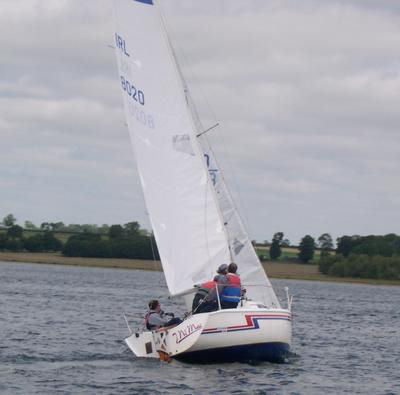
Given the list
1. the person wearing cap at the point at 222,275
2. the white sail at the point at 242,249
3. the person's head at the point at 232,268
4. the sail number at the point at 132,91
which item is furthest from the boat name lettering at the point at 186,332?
the sail number at the point at 132,91

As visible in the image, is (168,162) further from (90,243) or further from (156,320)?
(90,243)

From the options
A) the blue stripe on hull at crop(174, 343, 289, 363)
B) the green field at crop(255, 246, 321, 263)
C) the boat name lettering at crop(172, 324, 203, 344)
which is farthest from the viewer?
the green field at crop(255, 246, 321, 263)

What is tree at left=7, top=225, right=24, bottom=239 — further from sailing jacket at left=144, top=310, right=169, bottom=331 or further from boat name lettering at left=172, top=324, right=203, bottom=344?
boat name lettering at left=172, top=324, right=203, bottom=344

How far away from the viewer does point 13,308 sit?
162ft

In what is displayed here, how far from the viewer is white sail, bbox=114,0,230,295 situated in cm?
2769

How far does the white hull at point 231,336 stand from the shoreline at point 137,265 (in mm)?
100320

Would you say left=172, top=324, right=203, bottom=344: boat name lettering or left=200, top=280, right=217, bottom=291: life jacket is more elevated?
left=200, top=280, right=217, bottom=291: life jacket

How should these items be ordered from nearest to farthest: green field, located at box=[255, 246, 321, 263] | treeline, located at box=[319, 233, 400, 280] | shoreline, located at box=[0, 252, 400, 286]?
shoreline, located at box=[0, 252, 400, 286] < treeline, located at box=[319, 233, 400, 280] < green field, located at box=[255, 246, 321, 263]

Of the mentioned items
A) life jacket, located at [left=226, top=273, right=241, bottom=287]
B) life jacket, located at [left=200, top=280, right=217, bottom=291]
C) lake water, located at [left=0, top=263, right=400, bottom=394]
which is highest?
life jacket, located at [left=226, top=273, right=241, bottom=287]

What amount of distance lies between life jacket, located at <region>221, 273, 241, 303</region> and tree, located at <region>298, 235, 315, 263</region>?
13217 cm

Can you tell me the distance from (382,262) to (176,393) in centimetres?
11415

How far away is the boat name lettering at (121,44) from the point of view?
28.2 m

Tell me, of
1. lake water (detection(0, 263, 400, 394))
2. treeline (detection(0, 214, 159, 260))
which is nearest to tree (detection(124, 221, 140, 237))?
treeline (detection(0, 214, 159, 260))

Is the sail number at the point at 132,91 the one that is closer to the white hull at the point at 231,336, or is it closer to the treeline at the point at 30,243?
the white hull at the point at 231,336
